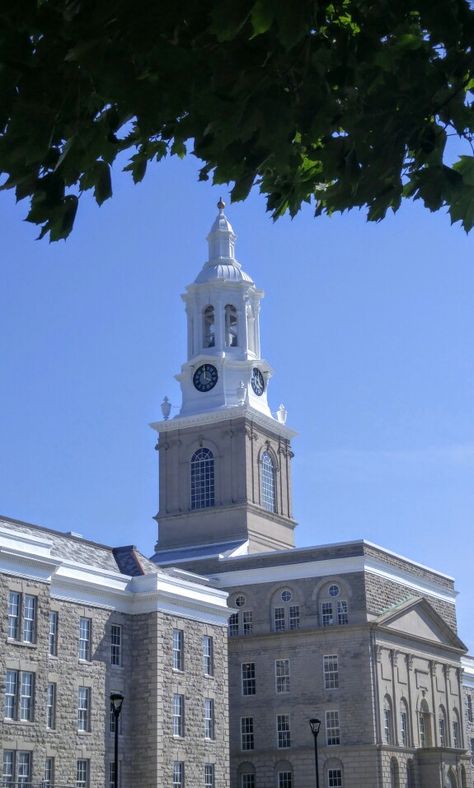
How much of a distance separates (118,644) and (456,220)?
148 ft

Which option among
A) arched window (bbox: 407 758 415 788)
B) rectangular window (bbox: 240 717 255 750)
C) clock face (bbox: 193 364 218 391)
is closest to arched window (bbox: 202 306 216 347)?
clock face (bbox: 193 364 218 391)

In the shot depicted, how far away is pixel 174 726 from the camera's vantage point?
169ft

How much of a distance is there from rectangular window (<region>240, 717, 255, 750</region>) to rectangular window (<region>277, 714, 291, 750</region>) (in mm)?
1622

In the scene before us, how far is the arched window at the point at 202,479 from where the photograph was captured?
7225 centimetres

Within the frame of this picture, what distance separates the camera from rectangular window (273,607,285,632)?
6462 cm

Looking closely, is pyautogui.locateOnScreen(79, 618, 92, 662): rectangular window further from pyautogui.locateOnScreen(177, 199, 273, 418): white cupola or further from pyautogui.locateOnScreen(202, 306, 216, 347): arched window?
pyautogui.locateOnScreen(202, 306, 216, 347): arched window

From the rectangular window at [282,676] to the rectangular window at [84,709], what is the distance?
17.2m

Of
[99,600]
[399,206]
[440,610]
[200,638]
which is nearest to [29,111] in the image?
[399,206]

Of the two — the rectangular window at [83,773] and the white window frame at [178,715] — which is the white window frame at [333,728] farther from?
the rectangular window at [83,773]

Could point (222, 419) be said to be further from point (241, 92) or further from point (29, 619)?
point (241, 92)

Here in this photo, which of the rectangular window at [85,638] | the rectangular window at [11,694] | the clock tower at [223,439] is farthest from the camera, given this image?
the clock tower at [223,439]

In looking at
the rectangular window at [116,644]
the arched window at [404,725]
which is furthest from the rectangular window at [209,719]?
the arched window at [404,725]

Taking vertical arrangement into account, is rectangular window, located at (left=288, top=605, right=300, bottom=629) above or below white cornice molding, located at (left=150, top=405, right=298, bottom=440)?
below

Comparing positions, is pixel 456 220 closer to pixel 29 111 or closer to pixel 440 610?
pixel 29 111
